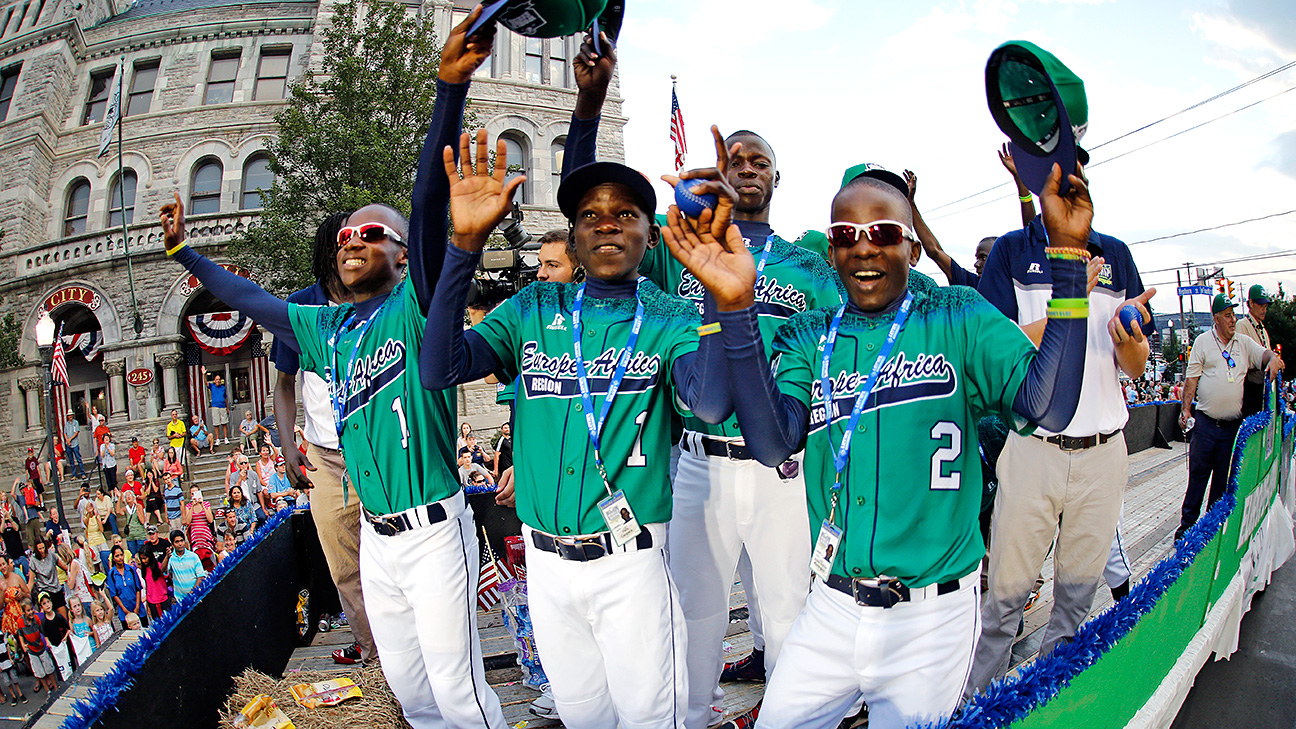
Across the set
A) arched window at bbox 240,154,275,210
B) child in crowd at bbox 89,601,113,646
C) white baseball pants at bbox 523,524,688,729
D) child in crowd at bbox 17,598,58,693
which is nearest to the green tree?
arched window at bbox 240,154,275,210

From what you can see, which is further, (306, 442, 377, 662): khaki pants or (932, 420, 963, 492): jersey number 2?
(306, 442, 377, 662): khaki pants

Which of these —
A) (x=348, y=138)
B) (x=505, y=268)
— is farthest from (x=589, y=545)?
(x=348, y=138)

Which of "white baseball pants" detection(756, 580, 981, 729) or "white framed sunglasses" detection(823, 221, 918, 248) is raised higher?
"white framed sunglasses" detection(823, 221, 918, 248)

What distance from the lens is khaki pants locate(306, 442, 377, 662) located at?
3.96 meters

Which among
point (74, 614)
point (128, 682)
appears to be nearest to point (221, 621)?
point (128, 682)

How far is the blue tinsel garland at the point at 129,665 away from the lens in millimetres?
2355

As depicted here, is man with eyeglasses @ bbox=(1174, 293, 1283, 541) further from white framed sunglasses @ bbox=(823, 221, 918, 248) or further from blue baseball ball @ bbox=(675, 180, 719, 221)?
blue baseball ball @ bbox=(675, 180, 719, 221)

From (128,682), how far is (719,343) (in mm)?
2549

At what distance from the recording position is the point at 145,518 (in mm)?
12102

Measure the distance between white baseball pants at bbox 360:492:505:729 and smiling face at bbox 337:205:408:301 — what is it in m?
0.93

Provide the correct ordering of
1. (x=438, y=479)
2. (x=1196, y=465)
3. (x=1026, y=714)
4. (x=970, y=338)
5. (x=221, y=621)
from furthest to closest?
1. (x=1196, y=465)
2. (x=221, y=621)
3. (x=438, y=479)
4. (x=970, y=338)
5. (x=1026, y=714)

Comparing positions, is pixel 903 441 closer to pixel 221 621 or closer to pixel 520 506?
pixel 520 506

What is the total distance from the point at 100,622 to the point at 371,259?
9171 millimetres

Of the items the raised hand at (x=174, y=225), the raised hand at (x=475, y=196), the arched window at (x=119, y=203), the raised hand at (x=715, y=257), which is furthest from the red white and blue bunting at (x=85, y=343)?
the raised hand at (x=715, y=257)
